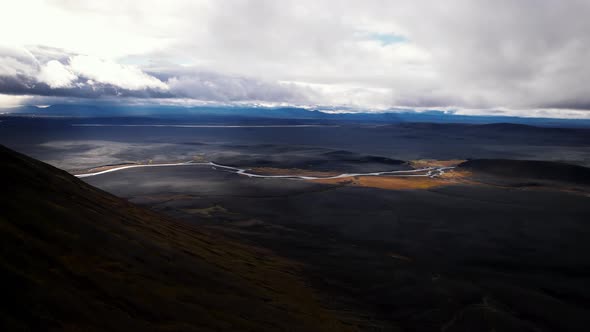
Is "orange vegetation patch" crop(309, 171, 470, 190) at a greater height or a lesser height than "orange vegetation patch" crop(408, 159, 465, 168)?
lesser

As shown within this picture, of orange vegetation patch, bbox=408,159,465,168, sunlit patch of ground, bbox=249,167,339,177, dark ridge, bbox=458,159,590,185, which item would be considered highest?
dark ridge, bbox=458,159,590,185

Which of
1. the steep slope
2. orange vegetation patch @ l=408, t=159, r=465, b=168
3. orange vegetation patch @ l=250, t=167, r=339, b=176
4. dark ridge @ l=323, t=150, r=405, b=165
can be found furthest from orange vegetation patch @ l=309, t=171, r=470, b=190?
Result: the steep slope

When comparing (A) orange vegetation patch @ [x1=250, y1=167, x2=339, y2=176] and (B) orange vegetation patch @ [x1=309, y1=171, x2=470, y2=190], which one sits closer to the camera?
(B) orange vegetation patch @ [x1=309, y1=171, x2=470, y2=190]

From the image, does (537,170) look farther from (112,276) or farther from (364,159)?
(112,276)

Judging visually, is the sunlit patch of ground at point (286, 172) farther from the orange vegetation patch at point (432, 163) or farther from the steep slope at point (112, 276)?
the steep slope at point (112, 276)

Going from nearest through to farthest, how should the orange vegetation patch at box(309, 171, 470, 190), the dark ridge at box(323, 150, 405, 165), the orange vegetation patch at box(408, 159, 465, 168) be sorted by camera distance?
the orange vegetation patch at box(309, 171, 470, 190)
the orange vegetation patch at box(408, 159, 465, 168)
the dark ridge at box(323, 150, 405, 165)

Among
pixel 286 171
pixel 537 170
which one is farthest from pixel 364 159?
pixel 537 170

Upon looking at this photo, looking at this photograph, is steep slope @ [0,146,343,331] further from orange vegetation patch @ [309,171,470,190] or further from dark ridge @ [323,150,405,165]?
dark ridge @ [323,150,405,165]
